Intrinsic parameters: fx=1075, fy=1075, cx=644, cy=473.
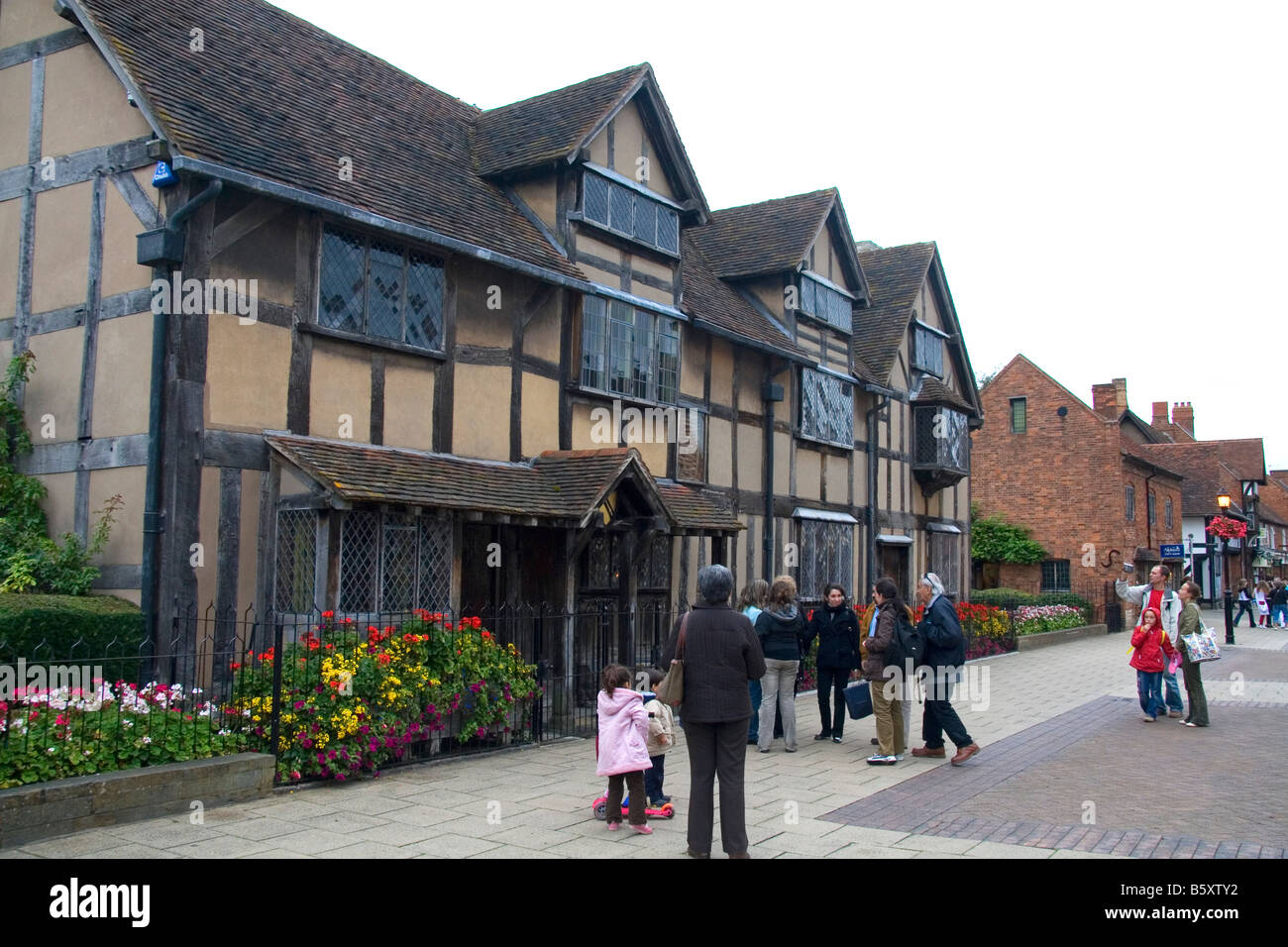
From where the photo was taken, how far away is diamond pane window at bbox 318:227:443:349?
11.4 m

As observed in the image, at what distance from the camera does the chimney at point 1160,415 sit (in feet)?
202

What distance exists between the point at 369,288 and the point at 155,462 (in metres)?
3.02

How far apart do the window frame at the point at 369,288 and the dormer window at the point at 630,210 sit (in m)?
2.94

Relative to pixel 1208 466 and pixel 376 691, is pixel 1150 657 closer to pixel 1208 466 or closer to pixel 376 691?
pixel 376 691

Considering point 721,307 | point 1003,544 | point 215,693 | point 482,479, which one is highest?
point 721,307

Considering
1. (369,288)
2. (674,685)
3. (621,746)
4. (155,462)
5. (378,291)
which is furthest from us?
(378,291)

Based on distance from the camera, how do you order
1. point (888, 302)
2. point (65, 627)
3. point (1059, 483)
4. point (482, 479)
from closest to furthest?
point (65, 627)
point (482, 479)
point (888, 302)
point (1059, 483)

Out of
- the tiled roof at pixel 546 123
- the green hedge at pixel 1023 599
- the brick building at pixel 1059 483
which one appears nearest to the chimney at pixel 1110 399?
the brick building at pixel 1059 483

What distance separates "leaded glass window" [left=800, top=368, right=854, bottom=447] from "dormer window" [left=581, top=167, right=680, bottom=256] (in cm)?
461

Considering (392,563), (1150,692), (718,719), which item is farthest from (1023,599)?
(718,719)

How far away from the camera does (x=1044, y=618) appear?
1118 inches

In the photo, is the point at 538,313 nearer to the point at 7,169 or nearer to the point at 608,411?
the point at 608,411

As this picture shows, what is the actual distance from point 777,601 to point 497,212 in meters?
6.49

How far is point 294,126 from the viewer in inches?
470
